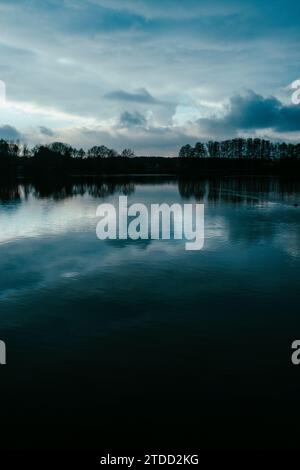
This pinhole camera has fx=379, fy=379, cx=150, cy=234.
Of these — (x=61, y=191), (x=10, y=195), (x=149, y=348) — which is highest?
(x=61, y=191)

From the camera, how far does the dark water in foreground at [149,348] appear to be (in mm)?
6520

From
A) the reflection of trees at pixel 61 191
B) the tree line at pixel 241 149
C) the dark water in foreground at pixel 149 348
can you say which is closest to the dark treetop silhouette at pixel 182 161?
the tree line at pixel 241 149

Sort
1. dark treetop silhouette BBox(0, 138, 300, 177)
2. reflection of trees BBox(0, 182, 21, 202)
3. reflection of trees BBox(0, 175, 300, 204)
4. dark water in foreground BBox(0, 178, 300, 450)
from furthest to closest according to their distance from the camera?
dark treetop silhouette BBox(0, 138, 300, 177)
reflection of trees BBox(0, 175, 300, 204)
reflection of trees BBox(0, 182, 21, 202)
dark water in foreground BBox(0, 178, 300, 450)

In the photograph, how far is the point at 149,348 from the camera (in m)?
8.99

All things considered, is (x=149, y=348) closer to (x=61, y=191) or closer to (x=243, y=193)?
(x=243, y=193)

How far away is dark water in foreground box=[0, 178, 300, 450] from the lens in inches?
257

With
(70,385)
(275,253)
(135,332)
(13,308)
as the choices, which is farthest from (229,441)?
(275,253)

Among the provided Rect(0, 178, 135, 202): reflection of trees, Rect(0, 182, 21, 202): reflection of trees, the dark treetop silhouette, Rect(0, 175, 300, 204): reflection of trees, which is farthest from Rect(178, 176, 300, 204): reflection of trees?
the dark treetop silhouette

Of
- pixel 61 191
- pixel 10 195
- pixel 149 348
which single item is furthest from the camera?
pixel 61 191

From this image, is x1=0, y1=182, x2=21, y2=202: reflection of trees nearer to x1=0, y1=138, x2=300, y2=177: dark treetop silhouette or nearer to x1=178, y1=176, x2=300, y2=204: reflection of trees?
x1=178, y1=176, x2=300, y2=204: reflection of trees

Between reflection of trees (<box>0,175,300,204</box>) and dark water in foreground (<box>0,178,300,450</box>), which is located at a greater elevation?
reflection of trees (<box>0,175,300,204</box>)

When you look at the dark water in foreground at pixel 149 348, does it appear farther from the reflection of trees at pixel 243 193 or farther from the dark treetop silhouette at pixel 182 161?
the dark treetop silhouette at pixel 182 161

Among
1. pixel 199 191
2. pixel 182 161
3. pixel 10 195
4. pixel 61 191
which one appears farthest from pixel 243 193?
pixel 182 161
